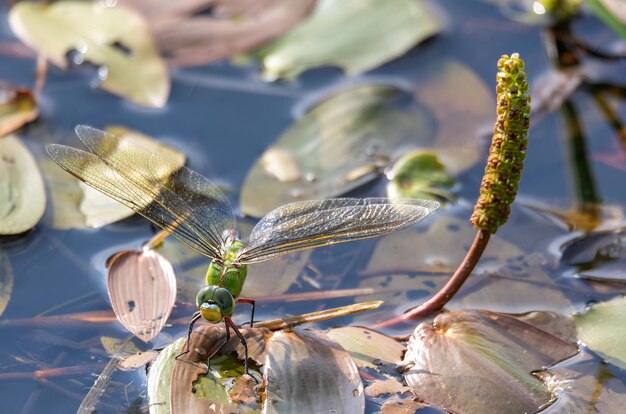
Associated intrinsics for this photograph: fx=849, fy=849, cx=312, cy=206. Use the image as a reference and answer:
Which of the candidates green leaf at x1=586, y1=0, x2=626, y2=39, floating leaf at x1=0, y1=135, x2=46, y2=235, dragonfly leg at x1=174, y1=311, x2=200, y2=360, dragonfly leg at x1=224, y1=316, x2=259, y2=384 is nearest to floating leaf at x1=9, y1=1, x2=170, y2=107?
floating leaf at x1=0, y1=135, x2=46, y2=235

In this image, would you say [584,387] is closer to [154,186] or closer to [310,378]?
[310,378]

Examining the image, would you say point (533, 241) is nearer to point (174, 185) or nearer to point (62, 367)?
point (174, 185)

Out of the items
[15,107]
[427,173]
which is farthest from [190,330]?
[15,107]

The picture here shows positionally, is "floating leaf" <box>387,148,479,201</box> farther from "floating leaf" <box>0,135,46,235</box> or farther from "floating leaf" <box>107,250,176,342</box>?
"floating leaf" <box>0,135,46,235</box>

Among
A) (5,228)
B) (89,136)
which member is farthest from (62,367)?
(89,136)

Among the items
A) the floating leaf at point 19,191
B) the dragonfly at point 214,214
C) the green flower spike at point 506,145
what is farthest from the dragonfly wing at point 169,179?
the green flower spike at point 506,145

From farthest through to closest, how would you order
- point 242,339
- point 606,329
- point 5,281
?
1. point 5,281
2. point 606,329
3. point 242,339
